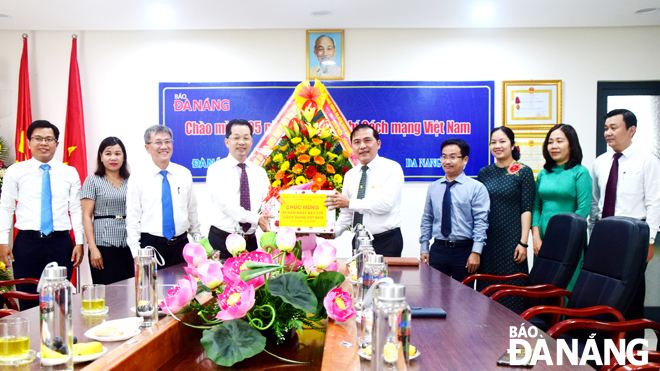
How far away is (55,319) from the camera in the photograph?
1.06 m

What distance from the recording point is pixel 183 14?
4.39 m

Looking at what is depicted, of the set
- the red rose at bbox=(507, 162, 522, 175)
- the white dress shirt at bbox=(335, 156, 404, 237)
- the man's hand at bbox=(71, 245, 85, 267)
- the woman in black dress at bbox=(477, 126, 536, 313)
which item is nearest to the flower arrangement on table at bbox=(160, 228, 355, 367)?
the white dress shirt at bbox=(335, 156, 404, 237)

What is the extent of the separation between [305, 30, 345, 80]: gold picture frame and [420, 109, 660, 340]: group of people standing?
1.85 metres

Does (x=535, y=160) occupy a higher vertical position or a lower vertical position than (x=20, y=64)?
lower

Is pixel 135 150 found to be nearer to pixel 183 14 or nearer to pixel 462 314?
pixel 183 14

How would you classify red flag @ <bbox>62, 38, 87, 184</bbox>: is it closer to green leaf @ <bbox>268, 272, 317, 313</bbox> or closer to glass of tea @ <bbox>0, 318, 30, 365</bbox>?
glass of tea @ <bbox>0, 318, 30, 365</bbox>

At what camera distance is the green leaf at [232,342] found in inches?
41.3

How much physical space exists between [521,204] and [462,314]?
2.08 metres

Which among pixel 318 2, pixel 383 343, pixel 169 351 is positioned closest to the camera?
pixel 383 343

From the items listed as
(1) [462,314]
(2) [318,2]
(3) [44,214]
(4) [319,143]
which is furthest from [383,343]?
(2) [318,2]

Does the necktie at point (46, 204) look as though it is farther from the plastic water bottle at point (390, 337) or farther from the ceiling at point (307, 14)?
the plastic water bottle at point (390, 337)

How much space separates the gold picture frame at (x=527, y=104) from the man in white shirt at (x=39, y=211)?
166 inches

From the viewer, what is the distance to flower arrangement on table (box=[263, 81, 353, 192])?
2418 mm

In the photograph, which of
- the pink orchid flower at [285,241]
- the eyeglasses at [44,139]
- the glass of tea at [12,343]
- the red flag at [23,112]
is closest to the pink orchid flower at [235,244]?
the pink orchid flower at [285,241]
